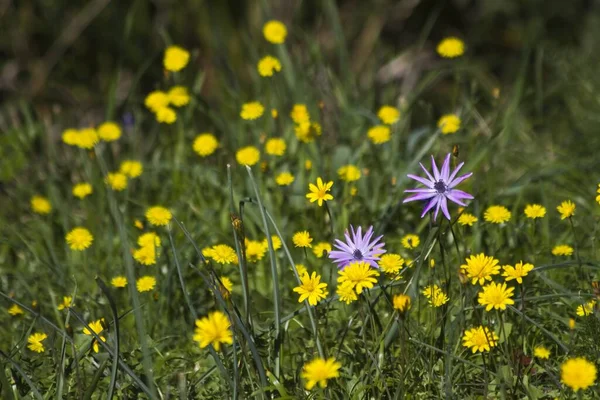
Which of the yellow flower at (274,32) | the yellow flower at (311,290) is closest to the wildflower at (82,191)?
the yellow flower at (274,32)

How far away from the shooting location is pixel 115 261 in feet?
7.79

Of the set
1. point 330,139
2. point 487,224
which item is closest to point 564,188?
point 487,224

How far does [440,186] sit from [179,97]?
129 centimetres

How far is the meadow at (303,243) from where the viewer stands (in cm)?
158

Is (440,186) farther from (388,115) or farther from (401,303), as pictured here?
(388,115)

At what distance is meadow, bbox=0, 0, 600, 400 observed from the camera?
1.58 meters

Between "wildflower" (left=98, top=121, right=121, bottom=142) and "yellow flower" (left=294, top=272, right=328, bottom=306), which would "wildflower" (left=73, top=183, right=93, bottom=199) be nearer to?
"wildflower" (left=98, top=121, right=121, bottom=142)

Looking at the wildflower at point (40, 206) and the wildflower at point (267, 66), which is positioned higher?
the wildflower at point (267, 66)

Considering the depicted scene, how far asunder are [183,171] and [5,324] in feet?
2.88

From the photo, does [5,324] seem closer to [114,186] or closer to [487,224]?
[114,186]

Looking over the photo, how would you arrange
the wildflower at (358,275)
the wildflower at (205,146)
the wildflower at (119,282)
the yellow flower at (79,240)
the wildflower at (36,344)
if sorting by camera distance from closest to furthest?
the wildflower at (358,275) → the wildflower at (36,344) → the wildflower at (119,282) → the yellow flower at (79,240) → the wildflower at (205,146)

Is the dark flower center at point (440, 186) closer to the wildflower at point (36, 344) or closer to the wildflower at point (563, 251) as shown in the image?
the wildflower at point (563, 251)

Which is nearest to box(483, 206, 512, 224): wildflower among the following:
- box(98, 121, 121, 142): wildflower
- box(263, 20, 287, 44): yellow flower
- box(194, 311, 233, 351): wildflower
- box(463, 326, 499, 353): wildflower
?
box(463, 326, 499, 353): wildflower

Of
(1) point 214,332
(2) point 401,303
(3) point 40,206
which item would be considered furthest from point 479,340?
(3) point 40,206
